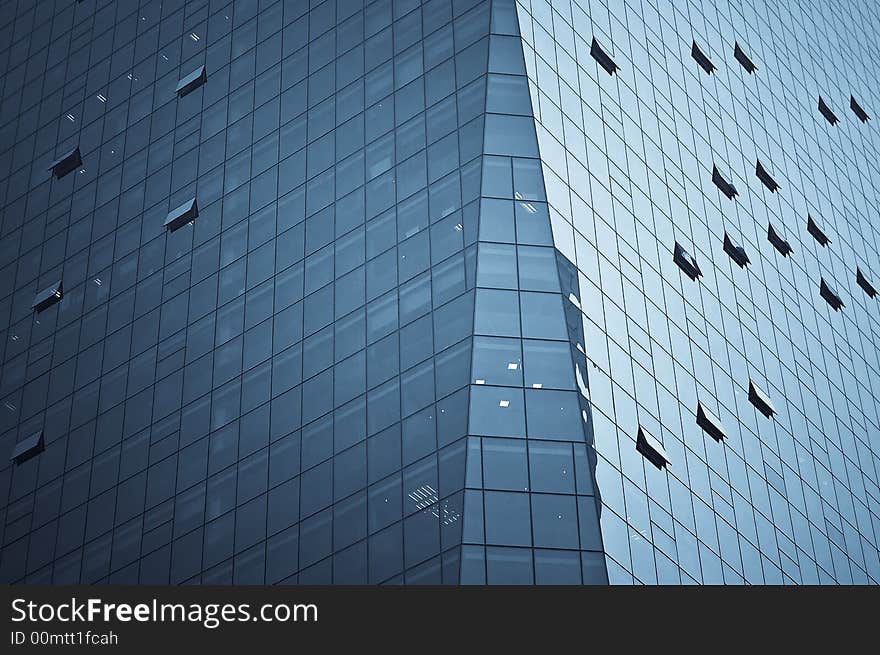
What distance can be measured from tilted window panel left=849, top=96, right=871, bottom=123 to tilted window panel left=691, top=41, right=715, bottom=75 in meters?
17.3

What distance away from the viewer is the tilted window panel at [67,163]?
70.2 metres

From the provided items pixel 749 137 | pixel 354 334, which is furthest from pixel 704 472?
pixel 749 137

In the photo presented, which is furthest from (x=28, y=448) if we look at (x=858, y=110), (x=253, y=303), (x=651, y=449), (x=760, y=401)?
(x=858, y=110)

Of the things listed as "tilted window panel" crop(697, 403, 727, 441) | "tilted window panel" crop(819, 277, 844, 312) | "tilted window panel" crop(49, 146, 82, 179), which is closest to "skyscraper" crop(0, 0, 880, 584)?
"tilted window panel" crop(697, 403, 727, 441)

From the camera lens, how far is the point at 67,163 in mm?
70562

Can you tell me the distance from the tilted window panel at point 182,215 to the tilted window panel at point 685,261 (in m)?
18.3

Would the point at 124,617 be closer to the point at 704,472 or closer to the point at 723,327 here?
the point at 704,472

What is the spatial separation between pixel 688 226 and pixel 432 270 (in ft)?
45.0

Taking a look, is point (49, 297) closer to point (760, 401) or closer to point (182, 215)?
point (182, 215)

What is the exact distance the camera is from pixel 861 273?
246 feet

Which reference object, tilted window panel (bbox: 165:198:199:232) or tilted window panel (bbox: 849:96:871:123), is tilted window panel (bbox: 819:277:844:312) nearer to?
tilted window panel (bbox: 849:96:871:123)

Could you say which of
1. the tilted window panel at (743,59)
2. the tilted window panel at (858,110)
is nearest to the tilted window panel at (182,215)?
the tilted window panel at (743,59)

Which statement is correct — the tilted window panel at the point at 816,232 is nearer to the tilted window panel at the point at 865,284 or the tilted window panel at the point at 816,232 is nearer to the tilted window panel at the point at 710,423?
the tilted window panel at the point at 865,284

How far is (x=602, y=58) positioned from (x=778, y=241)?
12.8 meters
